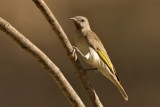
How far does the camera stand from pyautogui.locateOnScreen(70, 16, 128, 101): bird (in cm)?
357

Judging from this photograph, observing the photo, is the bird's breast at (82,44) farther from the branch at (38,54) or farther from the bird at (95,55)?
the branch at (38,54)

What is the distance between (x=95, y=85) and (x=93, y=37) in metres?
3.31

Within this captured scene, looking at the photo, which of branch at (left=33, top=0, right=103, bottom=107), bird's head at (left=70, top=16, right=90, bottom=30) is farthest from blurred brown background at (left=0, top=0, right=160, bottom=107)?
branch at (left=33, top=0, right=103, bottom=107)

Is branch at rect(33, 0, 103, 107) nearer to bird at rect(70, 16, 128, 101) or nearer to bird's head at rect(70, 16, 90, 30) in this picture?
bird at rect(70, 16, 128, 101)

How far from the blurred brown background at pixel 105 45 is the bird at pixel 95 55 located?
3.22 metres

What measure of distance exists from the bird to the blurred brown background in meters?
3.22

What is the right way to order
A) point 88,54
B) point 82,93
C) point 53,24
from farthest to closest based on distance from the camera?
point 82,93
point 88,54
point 53,24

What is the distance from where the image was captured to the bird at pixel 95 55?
3.57 m

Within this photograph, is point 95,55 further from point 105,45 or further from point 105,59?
point 105,45

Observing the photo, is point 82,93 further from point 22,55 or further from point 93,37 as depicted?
point 93,37


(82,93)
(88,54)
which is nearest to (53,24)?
(88,54)

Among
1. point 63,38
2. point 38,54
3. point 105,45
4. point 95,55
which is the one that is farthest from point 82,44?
point 105,45

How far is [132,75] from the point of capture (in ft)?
23.2

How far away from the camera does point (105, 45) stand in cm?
705
